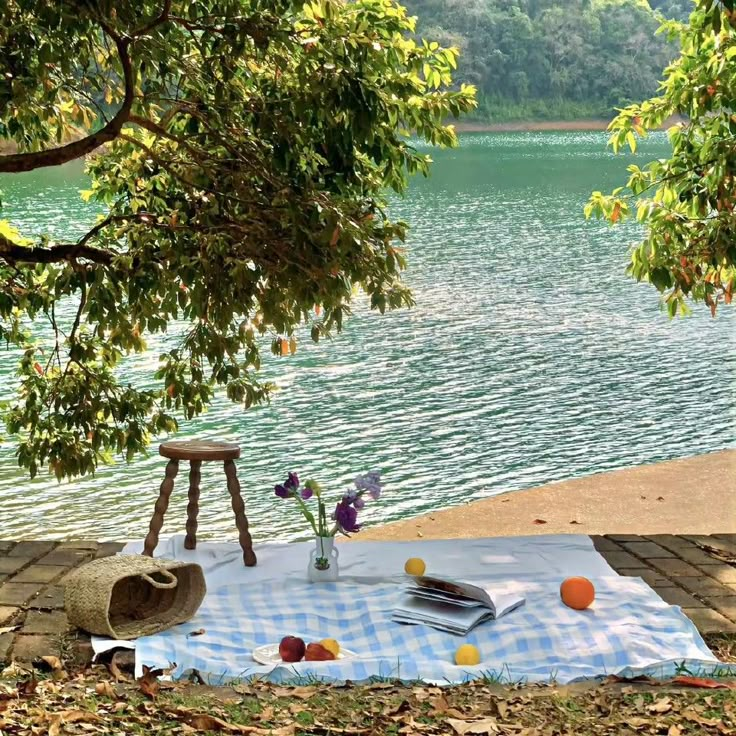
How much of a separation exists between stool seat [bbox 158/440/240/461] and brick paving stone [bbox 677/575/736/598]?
254 cm

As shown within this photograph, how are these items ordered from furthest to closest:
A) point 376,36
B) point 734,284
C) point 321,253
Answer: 1. point 734,284
2. point 376,36
3. point 321,253

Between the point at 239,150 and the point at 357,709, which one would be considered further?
the point at 239,150

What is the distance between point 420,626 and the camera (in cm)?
524

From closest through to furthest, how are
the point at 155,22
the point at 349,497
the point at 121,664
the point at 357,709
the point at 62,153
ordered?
the point at 357,709, the point at 155,22, the point at 121,664, the point at 62,153, the point at 349,497

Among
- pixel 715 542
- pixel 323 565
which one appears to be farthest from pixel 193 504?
pixel 715 542

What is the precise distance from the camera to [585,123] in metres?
89.0

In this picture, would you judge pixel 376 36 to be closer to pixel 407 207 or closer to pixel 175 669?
pixel 175 669

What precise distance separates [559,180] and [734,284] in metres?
40.5

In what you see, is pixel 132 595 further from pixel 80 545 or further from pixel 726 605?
pixel 726 605

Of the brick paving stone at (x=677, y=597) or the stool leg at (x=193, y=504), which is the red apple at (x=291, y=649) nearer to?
the stool leg at (x=193, y=504)

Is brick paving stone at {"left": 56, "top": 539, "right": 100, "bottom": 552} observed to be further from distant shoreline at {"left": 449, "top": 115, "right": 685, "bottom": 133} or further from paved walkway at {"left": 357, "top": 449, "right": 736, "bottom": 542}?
distant shoreline at {"left": 449, "top": 115, "right": 685, "bottom": 133}

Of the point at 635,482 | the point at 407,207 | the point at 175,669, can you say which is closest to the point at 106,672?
the point at 175,669

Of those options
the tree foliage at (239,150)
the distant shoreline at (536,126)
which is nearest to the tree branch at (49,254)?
the tree foliage at (239,150)

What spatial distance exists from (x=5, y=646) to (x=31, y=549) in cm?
147
